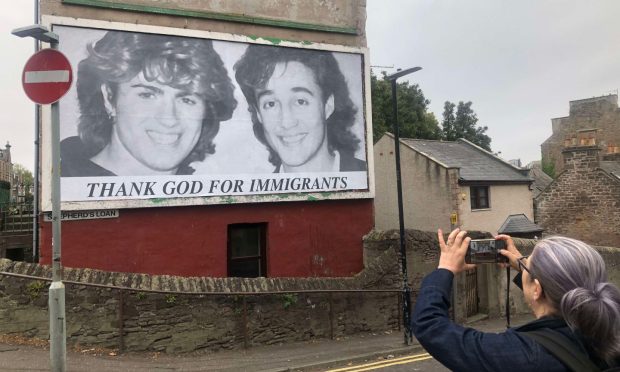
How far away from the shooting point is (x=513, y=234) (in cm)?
2280

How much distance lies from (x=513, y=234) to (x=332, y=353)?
16.2 meters

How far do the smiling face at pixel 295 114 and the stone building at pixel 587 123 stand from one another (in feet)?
115

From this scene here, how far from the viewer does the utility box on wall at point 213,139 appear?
1055 centimetres

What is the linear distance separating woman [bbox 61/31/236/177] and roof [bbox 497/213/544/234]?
16222 mm

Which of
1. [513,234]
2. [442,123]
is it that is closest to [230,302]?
[513,234]

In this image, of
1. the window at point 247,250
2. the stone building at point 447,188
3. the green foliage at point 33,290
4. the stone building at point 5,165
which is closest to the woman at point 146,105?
the window at point 247,250

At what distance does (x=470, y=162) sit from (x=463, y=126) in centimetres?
2329

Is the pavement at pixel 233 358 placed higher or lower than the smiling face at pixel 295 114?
lower

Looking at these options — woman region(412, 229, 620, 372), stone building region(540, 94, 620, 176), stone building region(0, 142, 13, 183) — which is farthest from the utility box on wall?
stone building region(0, 142, 13, 183)

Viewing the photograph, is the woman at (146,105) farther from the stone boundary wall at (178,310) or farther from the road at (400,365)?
the road at (400,365)

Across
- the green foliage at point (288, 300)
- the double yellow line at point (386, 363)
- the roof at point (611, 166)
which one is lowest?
the double yellow line at point (386, 363)

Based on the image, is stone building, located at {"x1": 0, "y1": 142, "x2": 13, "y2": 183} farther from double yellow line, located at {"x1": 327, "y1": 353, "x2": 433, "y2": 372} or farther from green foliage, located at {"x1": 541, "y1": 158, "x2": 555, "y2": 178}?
double yellow line, located at {"x1": 327, "y1": 353, "x2": 433, "y2": 372}

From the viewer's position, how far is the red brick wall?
10.6m

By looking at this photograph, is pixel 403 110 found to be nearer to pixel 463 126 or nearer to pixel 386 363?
pixel 463 126
